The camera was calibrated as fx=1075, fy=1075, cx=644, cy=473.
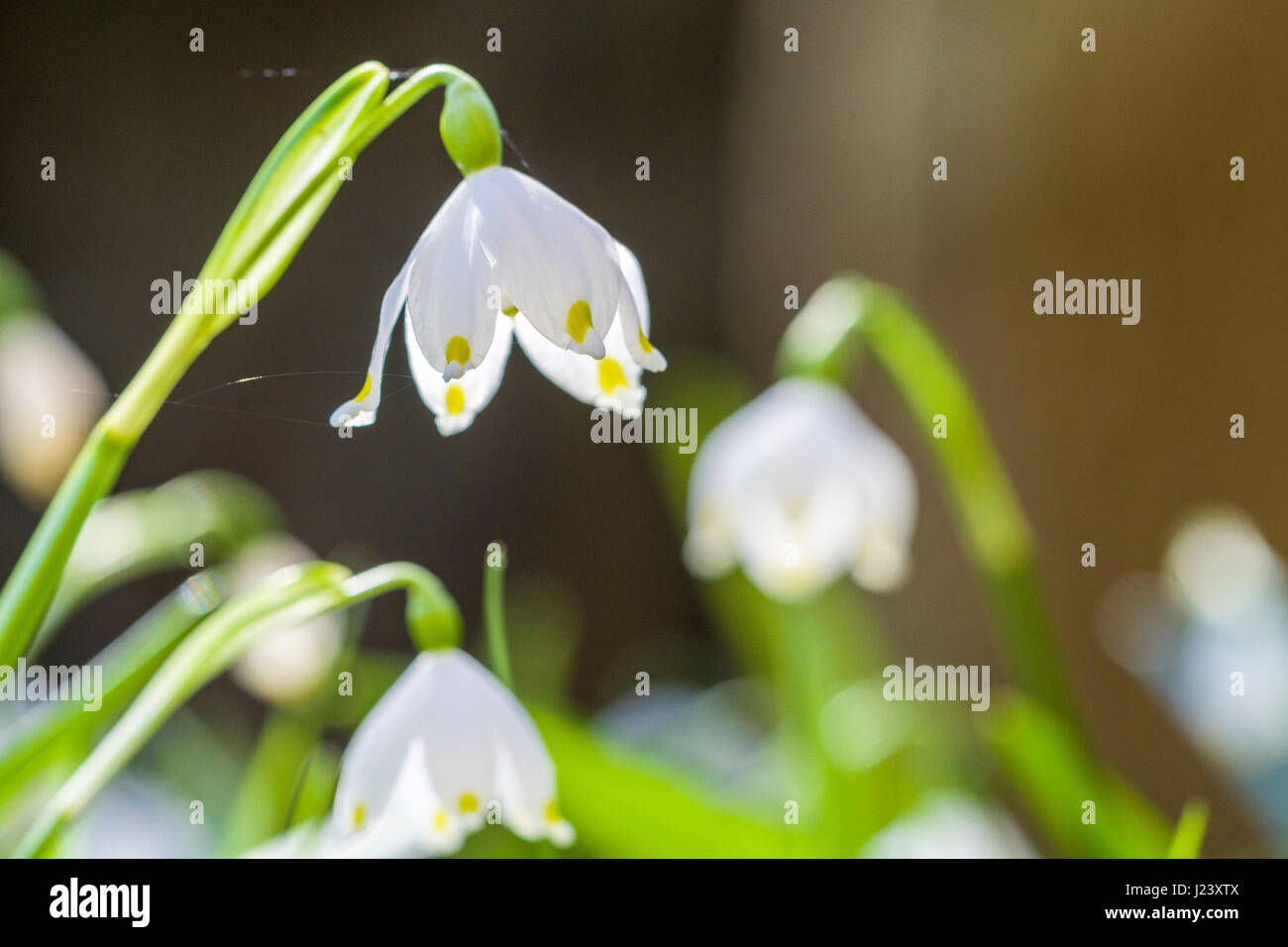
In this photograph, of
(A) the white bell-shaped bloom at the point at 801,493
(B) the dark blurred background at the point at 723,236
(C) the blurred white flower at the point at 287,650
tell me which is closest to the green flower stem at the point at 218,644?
(C) the blurred white flower at the point at 287,650

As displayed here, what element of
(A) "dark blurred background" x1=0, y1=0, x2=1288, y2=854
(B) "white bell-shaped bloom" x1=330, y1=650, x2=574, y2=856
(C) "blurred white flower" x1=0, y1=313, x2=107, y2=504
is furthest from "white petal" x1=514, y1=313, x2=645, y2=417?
(A) "dark blurred background" x1=0, y1=0, x2=1288, y2=854

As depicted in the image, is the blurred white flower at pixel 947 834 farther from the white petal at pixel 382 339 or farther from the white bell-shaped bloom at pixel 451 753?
the white petal at pixel 382 339

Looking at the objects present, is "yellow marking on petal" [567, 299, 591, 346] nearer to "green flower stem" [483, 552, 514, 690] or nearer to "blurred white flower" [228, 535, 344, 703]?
Result: "green flower stem" [483, 552, 514, 690]

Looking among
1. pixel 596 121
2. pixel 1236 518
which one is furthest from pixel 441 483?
pixel 1236 518

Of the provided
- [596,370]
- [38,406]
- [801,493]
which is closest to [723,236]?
[801,493]

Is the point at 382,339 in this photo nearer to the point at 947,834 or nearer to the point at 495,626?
the point at 495,626

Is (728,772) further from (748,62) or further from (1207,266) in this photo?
(748,62)
